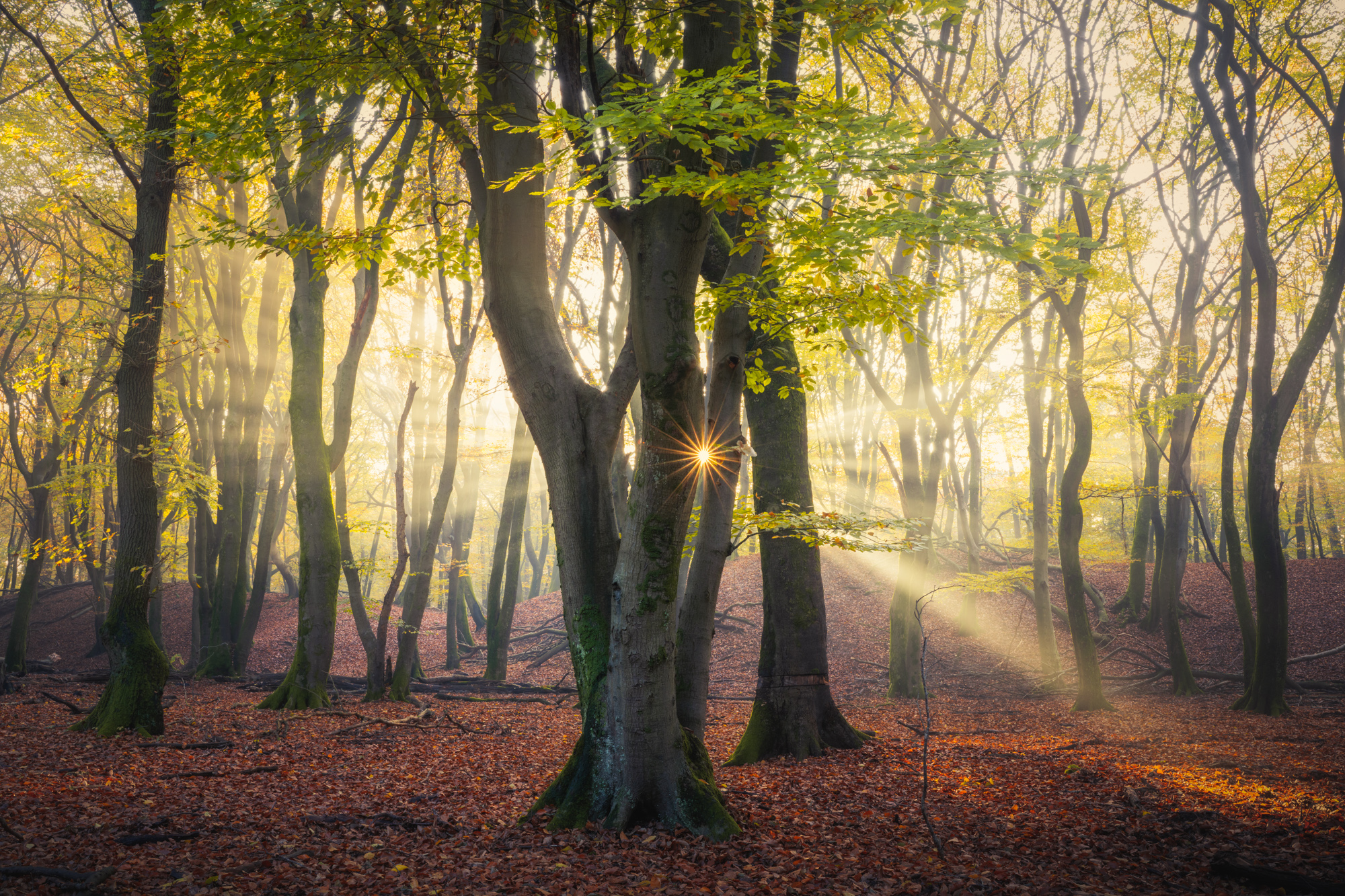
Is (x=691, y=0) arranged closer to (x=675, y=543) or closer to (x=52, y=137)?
(x=675, y=543)

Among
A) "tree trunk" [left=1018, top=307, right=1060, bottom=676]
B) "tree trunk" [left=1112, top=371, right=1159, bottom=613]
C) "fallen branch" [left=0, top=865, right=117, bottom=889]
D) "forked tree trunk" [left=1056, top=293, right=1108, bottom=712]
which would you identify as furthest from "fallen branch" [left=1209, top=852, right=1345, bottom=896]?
"tree trunk" [left=1112, top=371, right=1159, bottom=613]

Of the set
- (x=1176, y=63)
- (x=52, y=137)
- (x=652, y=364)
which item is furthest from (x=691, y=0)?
(x=52, y=137)

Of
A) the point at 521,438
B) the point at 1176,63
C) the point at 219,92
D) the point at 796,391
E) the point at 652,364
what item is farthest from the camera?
the point at 521,438

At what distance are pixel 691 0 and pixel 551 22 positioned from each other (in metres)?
1.06

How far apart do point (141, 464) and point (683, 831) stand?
725 cm

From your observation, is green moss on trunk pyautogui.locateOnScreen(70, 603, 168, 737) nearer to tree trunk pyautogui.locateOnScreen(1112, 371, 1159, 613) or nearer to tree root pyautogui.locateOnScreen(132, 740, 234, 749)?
tree root pyautogui.locateOnScreen(132, 740, 234, 749)

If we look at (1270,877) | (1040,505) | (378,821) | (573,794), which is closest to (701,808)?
(573,794)

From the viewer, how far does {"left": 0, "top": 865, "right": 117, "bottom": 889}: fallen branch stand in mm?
3396

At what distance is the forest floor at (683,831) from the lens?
3859 millimetres

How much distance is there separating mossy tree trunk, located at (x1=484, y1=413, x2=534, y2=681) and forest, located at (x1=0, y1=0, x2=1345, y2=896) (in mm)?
109

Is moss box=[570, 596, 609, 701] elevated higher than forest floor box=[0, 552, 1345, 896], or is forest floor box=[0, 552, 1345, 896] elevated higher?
moss box=[570, 596, 609, 701]

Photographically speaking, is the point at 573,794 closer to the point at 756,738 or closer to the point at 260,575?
the point at 756,738

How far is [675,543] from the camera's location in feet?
14.7

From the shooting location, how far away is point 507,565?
14.1m
